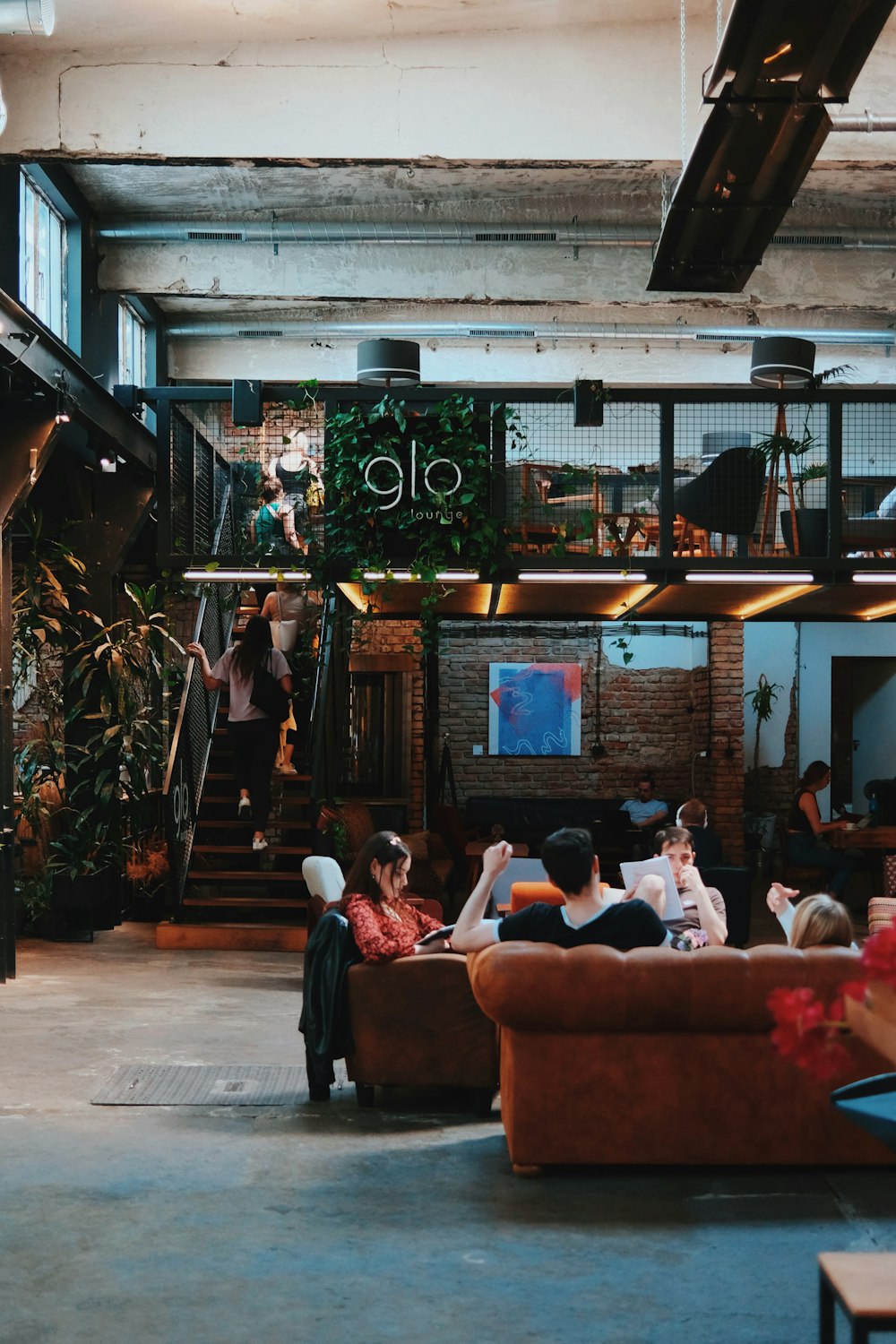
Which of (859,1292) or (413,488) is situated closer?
(859,1292)

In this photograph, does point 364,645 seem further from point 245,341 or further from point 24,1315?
point 24,1315

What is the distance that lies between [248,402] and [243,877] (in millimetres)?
3425

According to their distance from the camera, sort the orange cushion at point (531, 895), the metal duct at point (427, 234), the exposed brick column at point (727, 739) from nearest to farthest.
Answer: the orange cushion at point (531, 895), the metal duct at point (427, 234), the exposed brick column at point (727, 739)

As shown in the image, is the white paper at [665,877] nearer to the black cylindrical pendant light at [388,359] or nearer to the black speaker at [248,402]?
the black cylindrical pendant light at [388,359]

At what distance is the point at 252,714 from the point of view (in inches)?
394

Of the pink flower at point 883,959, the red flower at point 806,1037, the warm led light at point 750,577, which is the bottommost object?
the red flower at point 806,1037

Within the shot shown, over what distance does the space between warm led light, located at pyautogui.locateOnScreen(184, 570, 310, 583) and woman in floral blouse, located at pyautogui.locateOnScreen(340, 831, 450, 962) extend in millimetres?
4224

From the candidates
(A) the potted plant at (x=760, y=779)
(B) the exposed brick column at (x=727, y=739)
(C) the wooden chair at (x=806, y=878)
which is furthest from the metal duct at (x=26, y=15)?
(A) the potted plant at (x=760, y=779)

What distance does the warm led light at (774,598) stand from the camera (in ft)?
30.6

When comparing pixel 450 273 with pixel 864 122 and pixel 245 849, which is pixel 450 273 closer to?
pixel 864 122

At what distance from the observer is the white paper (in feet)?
19.5

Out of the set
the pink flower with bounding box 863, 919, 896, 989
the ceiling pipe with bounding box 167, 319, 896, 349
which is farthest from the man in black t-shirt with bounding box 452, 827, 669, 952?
the ceiling pipe with bounding box 167, 319, 896, 349

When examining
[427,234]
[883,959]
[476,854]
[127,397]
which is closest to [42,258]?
[127,397]

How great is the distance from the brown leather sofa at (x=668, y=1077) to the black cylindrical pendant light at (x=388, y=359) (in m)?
5.79
